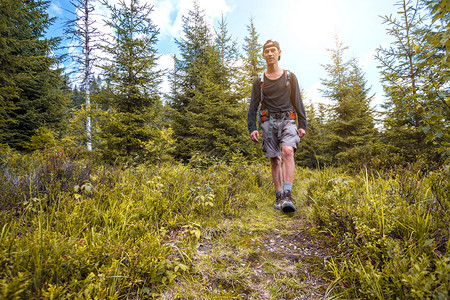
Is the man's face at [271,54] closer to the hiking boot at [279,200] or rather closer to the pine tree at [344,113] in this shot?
the hiking boot at [279,200]

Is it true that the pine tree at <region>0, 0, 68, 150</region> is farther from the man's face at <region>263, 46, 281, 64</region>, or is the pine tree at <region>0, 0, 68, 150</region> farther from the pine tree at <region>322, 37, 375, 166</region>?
the pine tree at <region>322, 37, 375, 166</region>

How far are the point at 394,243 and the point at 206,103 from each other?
911 centimetres

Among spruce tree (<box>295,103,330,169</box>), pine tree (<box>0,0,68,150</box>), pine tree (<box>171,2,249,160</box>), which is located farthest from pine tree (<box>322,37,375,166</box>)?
pine tree (<box>0,0,68,150</box>)

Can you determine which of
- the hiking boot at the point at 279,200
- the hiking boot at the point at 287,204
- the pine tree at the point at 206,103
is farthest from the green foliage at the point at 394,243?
the pine tree at the point at 206,103

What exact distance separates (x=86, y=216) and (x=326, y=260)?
93.3 inches

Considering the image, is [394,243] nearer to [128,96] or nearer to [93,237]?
[93,237]

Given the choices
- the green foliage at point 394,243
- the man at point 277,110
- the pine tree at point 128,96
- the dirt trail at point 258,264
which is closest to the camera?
the green foliage at point 394,243

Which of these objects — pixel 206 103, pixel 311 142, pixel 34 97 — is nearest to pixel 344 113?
pixel 311 142

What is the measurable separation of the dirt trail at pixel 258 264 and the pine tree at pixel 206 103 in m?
4.85

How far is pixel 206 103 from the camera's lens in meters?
9.66

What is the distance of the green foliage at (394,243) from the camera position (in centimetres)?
105

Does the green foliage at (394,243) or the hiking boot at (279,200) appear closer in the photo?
the green foliage at (394,243)

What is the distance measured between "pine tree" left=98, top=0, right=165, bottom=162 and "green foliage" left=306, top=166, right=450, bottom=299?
6.78 m

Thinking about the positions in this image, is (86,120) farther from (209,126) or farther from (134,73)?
(209,126)
